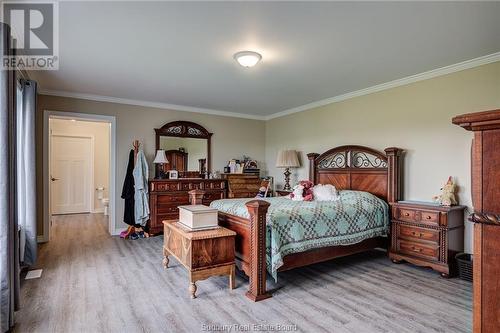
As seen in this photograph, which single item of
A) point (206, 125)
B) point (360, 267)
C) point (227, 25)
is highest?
point (227, 25)

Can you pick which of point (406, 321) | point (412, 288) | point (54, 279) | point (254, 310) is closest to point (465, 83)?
point (412, 288)

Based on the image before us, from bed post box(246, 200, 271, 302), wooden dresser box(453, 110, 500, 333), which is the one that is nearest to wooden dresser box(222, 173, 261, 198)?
bed post box(246, 200, 271, 302)

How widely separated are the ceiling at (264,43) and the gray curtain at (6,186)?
27.8 inches

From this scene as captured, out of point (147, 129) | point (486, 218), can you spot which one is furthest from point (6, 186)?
point (147, 129)

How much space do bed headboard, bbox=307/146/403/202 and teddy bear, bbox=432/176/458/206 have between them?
582 mm

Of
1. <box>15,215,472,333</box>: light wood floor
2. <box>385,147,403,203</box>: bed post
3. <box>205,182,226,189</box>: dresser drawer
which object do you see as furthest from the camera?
<box>205,182,226,189</box>: dresser drawer

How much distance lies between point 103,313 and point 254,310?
1.25 meters

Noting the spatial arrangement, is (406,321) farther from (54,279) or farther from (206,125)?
(206,125)

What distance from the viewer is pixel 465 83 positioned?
3512 millimetres

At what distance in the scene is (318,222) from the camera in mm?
3182

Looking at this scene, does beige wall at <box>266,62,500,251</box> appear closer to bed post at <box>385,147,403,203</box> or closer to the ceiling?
bed post at <box>385,147,403,203</box>

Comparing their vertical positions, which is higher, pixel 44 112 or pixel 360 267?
pixel 44 112

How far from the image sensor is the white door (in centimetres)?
736

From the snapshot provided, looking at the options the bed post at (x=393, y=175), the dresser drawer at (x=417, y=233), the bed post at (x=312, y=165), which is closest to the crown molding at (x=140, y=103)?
the bed post at (x=312, y=165)
